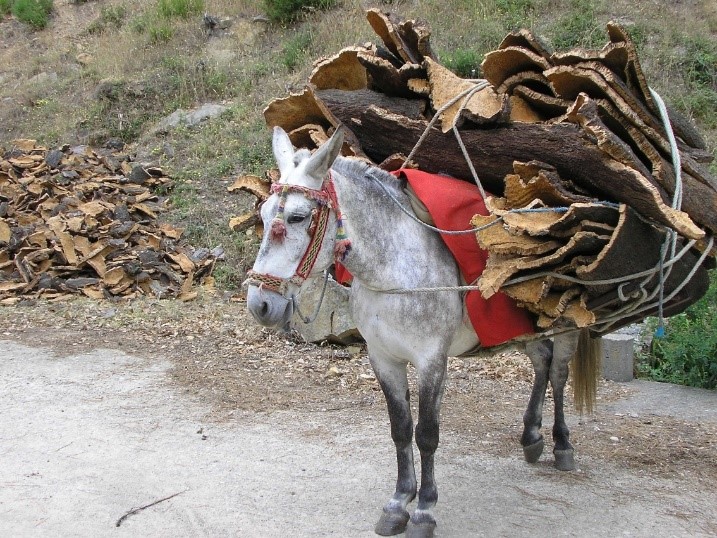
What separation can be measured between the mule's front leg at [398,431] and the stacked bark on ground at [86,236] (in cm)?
492

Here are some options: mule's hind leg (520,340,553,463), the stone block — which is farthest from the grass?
mule's hind leg (520,340,553,463)

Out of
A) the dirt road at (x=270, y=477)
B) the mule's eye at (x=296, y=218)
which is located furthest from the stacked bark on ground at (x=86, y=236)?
the mule's eye at (x=296, y=218)

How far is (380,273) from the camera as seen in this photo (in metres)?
3.36

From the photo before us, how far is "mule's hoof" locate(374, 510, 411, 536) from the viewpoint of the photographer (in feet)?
12.0

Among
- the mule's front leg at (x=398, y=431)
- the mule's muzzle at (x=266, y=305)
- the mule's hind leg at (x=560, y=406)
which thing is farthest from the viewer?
the mule's hind leg at (x=560, y=406)

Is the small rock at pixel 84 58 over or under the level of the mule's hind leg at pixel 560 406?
over

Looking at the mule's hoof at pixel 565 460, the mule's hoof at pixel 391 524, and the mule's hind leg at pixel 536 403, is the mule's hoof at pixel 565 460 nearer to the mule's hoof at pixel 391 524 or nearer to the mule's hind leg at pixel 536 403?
the mule's hind leg at pixel 536 403

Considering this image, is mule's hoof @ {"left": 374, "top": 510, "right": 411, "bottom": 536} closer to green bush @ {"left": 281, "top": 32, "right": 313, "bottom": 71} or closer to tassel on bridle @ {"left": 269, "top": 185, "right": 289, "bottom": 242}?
tassel on bridle @ {"left": 269, "top": 185, "right": 289, "bottom": 242}

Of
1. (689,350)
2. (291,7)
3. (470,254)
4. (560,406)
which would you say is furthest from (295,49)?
(470,254)

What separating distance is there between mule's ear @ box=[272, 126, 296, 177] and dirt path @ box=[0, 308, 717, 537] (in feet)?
5.68

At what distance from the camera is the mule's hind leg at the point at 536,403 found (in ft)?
14.8

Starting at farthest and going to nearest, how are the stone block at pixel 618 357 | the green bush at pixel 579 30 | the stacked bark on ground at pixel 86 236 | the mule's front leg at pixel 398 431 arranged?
the green bush at pixel 579 30
the stacked bark on ground at pixel 86 236
the stone block at pixel 618 357
the mule's front leg at pixel 398 431

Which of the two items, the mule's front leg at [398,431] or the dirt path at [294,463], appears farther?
the dirt path at [294,463]

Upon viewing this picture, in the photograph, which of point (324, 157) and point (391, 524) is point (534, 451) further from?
point (324, 157)
